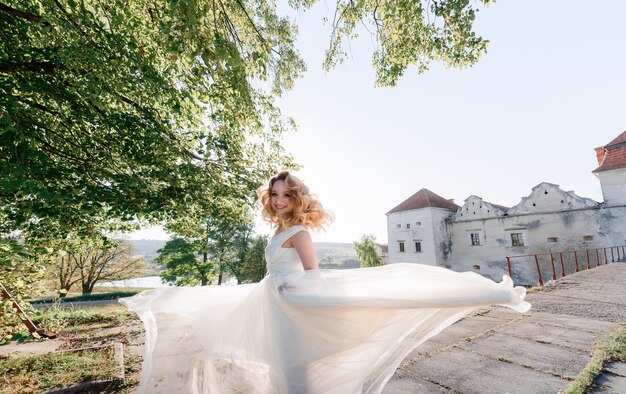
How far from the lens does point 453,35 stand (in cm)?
504

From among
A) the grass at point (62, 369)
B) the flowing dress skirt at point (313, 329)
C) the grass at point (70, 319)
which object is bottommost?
the grass at point (70, 319)

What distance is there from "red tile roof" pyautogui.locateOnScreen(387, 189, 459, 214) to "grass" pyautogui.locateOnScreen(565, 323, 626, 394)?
28368 mm

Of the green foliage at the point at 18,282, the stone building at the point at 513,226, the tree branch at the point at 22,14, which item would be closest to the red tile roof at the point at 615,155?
the stone building at the point at 513,226

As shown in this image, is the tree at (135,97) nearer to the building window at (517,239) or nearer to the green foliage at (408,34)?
the green foliage at (408,34)

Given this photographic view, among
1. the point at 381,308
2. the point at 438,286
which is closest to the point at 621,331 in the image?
the point at 438,286

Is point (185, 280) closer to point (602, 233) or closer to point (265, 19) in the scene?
point (265, 19)

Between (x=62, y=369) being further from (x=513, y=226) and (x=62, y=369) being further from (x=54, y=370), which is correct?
(x=513, y=226)

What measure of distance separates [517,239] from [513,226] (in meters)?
1.27

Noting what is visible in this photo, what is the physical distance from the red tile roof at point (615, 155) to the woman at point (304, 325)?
1160 inches

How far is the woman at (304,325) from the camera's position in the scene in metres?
1.89

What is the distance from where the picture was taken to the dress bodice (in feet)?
7.46

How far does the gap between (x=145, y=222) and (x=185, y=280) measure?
2327 cm

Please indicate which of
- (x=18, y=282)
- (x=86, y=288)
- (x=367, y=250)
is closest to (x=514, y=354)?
(x=18, y=282)

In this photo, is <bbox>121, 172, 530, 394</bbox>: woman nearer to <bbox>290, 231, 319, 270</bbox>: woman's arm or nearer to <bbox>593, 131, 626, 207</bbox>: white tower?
<bbox>290, 231, 319, 270</bbox>: woman's arm
